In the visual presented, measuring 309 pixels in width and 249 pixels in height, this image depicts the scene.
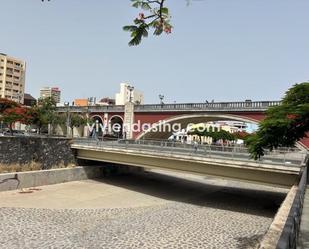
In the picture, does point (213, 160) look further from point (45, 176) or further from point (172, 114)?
point (172, 114)

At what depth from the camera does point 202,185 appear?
116 feet

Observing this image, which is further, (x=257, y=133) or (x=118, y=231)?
(x=118, y=231)

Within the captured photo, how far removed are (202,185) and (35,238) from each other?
2142 cm

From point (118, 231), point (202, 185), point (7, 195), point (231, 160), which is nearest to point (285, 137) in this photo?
point (118, 231)

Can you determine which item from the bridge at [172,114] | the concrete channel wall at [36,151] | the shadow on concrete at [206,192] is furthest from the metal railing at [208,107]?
the concrete channel wall at [36,151]

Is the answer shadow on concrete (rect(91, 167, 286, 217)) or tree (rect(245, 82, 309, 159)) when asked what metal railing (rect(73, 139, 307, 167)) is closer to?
shadow on concrete (rect(91, 167, 286, 217))

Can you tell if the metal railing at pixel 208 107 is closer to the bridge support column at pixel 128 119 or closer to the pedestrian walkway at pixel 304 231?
the bridge support column at pixel 128 119

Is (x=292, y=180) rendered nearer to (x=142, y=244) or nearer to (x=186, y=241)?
(x=186, y=241)

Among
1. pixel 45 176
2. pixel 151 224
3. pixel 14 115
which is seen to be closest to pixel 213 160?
pixel 151 224

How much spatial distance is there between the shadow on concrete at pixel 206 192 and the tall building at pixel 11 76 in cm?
8925

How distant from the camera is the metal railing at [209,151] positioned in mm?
21367

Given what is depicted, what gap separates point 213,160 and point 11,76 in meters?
113

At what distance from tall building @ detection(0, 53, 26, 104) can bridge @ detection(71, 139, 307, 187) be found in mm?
93971

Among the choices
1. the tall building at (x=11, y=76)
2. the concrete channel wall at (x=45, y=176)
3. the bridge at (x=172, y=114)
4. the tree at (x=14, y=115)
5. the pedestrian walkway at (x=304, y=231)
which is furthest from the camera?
the tall building at (x=11, y=76)
